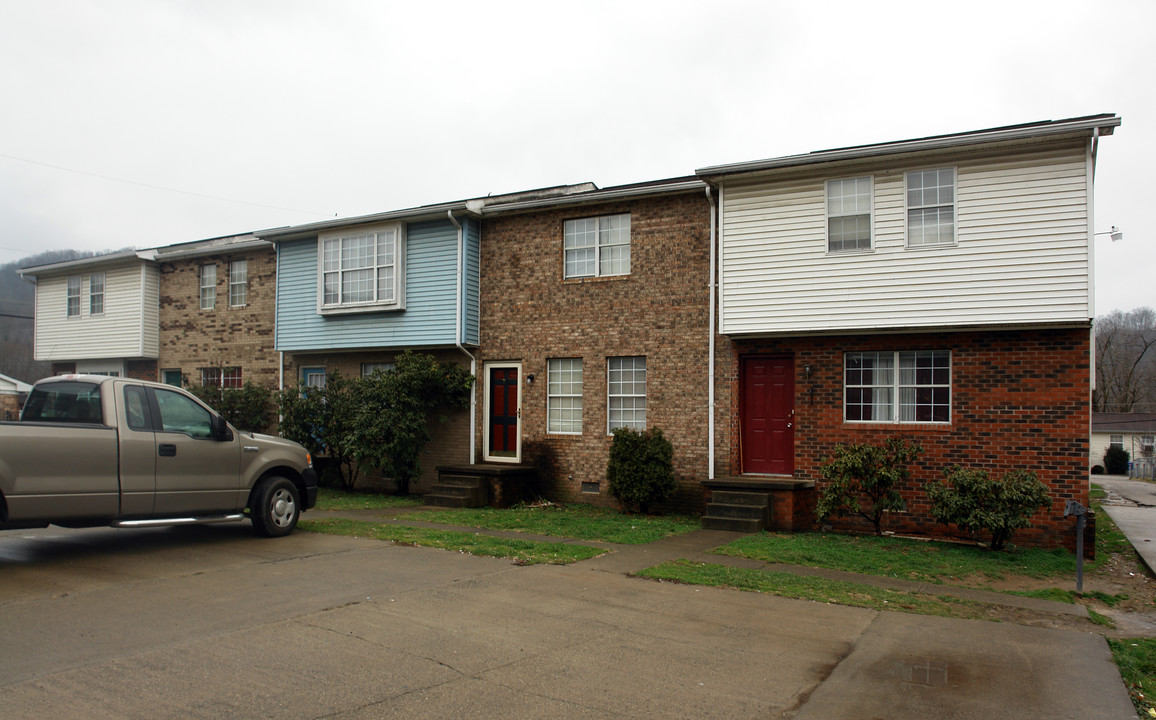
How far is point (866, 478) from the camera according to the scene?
39.6ft

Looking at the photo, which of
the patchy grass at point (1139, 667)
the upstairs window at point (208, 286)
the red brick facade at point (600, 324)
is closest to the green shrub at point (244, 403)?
the upstairs window at point (208, 286)

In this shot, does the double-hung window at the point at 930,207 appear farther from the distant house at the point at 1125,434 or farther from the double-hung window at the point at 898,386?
the distant house at the point at 1125,434

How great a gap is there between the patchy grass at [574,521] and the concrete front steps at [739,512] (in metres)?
0.38

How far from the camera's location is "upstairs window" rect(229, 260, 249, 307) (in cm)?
2145

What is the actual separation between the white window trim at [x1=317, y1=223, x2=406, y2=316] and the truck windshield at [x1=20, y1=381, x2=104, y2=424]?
343 inches

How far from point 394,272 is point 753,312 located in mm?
8070

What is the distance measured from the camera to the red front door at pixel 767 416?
14.1 m

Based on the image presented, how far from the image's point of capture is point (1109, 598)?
8742 mm

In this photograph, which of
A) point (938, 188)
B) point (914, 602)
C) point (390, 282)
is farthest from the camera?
point (390, 282)

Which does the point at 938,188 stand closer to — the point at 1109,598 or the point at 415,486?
the point at 1109,598

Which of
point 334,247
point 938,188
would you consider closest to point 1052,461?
point 938,188

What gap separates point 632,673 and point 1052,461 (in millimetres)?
9143

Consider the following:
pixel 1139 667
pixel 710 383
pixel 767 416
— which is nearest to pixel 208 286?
pixel 710 383

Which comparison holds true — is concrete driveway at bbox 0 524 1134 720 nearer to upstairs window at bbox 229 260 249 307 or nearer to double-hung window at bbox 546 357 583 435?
double-hung window at bbox 546 357 583 435
